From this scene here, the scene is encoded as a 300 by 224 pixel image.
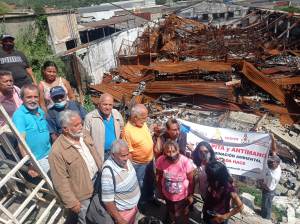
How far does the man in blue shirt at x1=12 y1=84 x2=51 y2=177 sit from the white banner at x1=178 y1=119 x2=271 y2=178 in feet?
7.31

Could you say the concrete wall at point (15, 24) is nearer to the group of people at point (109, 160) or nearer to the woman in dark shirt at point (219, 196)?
the group of people at point (109, 160)

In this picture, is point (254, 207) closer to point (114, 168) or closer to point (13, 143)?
point (114, 168)

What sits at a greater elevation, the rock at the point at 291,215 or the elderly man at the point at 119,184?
the elderly man at the point at 119,184

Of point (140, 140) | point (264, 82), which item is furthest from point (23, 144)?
point (264, 82)

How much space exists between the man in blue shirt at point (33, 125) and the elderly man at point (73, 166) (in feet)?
1.88

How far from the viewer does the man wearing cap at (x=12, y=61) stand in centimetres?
509

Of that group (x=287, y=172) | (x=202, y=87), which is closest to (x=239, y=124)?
(x=287, y=172)

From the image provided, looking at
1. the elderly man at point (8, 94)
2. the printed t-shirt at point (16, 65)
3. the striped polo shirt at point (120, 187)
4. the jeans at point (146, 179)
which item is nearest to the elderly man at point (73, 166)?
the striped polo shirt at point (120, 187)

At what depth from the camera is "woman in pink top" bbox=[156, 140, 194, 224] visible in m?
3.79

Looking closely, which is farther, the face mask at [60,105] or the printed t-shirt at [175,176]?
the face mask at [60,105]

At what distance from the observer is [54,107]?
4.06 metres

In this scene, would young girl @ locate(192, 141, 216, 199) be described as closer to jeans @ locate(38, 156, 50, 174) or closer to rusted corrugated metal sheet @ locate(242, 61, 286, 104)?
jeans @ locate(38, 156, 50, 174)

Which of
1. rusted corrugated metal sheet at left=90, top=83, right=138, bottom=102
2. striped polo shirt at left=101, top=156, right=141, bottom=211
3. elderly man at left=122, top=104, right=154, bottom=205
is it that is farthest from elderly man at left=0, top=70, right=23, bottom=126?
rusted corrugated metal sheet at left=90, top=83, right=138, bottom=102

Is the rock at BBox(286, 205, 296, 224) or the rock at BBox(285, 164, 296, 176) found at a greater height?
the rock at BBox(286, 205, 296, 224)
